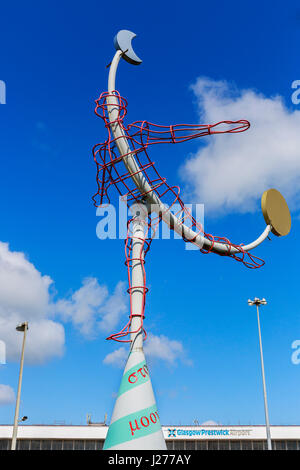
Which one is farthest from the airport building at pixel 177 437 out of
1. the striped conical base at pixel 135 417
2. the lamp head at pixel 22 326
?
the striped conical base at pixel 135 417

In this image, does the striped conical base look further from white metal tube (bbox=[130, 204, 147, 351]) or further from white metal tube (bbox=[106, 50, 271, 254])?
white metal tube (bbox=[106, 50, 271, 254])

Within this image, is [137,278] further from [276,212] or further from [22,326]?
[22,326]

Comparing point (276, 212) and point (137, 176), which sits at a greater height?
point (276, 212)

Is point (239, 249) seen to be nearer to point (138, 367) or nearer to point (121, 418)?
point (138, 367)

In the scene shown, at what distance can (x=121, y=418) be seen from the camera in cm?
814

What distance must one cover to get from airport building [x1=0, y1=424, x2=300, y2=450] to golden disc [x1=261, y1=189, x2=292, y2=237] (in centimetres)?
2641

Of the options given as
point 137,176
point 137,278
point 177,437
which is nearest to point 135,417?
point 137,278

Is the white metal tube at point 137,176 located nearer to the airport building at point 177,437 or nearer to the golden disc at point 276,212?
the golden disc at point 276,212

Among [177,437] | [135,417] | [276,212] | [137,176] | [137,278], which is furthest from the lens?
[177,437]

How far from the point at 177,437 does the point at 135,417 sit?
3021 cm

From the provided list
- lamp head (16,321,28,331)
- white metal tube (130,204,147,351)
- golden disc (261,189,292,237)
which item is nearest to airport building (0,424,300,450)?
lamp head (16,321,28,331)

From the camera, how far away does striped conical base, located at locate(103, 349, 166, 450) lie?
7945 mm

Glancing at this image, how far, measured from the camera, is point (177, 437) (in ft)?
117
